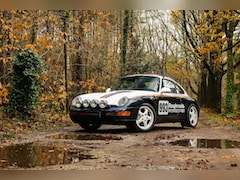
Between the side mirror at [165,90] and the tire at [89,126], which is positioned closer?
the tire at [89,126]

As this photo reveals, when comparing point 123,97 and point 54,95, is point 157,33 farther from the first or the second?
point 54,95

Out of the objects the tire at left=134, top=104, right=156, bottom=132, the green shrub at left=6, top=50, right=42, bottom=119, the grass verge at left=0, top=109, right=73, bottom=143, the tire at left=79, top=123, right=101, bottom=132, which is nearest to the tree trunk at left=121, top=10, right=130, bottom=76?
the tire at left=134, top=104, right=156, bottom=132

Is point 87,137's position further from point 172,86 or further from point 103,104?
point 172,86

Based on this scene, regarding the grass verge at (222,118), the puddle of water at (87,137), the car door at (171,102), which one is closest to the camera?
the puddle of water at (87,137)

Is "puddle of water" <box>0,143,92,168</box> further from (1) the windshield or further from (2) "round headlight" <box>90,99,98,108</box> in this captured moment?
(1) the windshield

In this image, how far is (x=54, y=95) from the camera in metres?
4.05

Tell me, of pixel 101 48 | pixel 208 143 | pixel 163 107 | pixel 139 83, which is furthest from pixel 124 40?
pixel 208 143

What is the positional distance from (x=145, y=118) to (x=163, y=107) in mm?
241

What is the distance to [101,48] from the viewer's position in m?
4.00

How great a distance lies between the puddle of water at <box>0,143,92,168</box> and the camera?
2.61 meters

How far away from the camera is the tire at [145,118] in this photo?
12.2 ft

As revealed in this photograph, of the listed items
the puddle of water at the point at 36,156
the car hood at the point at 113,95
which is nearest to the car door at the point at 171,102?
the car hood at the point at 113,95

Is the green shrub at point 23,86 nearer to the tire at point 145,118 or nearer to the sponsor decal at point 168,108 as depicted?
the tire at point 145,118

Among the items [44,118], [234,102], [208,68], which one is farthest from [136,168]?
[234,102]
